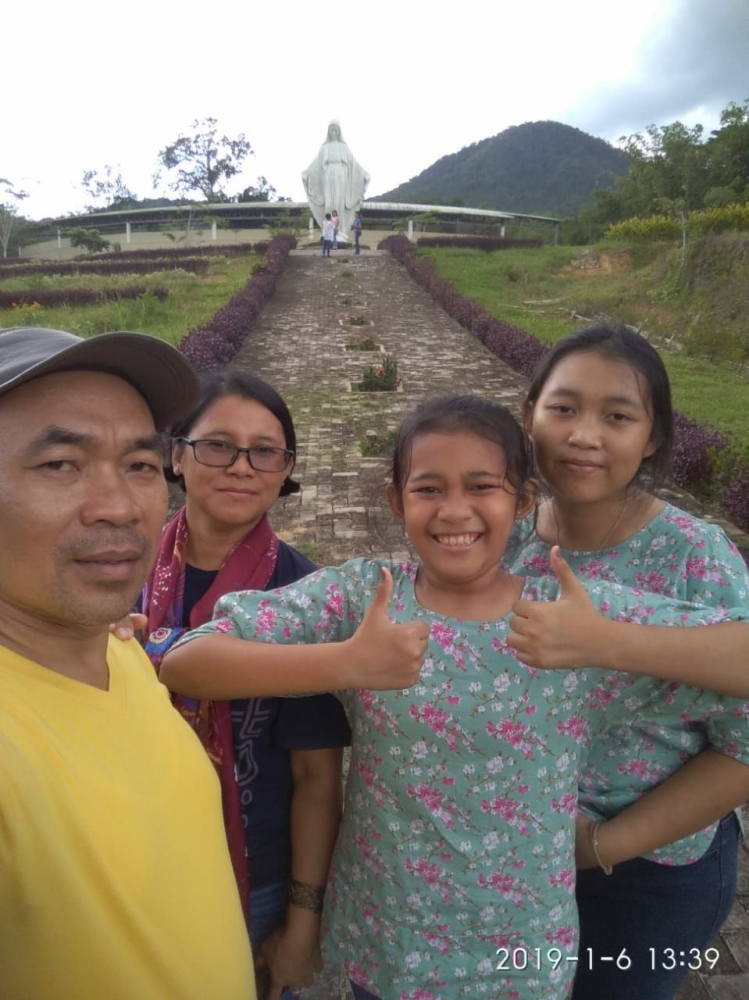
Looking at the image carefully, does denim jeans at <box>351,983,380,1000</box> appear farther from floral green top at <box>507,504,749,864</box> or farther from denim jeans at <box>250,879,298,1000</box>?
floral green top at <box>507,504,749,864</box>

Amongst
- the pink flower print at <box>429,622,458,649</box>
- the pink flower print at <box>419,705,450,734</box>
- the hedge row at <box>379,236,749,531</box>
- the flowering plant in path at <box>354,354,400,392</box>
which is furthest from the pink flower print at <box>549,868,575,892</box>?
the flowering plant in path at <box>354,354,400,392</box>

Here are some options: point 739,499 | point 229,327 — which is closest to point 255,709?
point 739,499

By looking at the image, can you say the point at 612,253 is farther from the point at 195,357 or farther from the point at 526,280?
the point at 195,357

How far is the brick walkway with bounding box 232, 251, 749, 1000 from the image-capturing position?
13.7ft

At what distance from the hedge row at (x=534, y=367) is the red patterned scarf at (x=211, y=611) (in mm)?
2357

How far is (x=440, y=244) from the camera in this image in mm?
25125

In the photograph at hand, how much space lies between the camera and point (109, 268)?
2066 centimetres

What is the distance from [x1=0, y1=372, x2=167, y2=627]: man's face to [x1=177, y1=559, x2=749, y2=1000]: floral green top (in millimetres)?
230

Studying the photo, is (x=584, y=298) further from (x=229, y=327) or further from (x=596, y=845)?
(x=596, y=845)

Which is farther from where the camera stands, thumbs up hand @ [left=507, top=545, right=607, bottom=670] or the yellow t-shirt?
thumbs up hand @ [left=507, top=545, right=607, bottom=670]

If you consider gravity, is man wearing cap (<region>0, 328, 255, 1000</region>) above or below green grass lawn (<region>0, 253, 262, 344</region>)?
below

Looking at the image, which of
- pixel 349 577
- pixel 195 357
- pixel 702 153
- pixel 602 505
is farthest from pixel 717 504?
pixel 702 153

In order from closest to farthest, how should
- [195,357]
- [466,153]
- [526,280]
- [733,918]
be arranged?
[733,918] → [195,357] → [526,280] → [466,153]

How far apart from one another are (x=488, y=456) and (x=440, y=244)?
2600 centimetres
